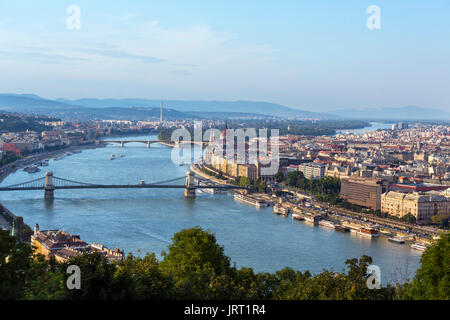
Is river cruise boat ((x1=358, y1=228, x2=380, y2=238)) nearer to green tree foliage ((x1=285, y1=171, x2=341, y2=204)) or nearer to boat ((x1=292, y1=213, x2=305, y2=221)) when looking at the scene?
boat ((x1=292, y1=213, x2=305, y2=221))

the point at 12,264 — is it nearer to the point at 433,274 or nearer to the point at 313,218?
the point at 433,274

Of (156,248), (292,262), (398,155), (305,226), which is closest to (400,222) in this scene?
(305,226)

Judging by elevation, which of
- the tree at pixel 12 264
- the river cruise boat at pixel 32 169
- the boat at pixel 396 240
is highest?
the tree at pixel 12 264

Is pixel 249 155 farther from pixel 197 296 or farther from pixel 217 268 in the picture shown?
pixel 197 296

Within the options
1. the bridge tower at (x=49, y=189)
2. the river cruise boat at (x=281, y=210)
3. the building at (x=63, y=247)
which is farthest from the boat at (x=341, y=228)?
the bridge tower at (x=49, y=189)

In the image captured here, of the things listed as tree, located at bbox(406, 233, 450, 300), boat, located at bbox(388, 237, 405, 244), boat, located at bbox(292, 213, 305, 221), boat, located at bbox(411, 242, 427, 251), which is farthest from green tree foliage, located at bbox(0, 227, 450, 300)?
boat, located at bbox(292, 213, 305, 221)

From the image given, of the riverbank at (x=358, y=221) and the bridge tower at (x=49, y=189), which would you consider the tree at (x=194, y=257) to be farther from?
the bridge tower at (x=49, y=189)

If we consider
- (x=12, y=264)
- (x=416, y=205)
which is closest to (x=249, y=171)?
(x=416, y=205)
